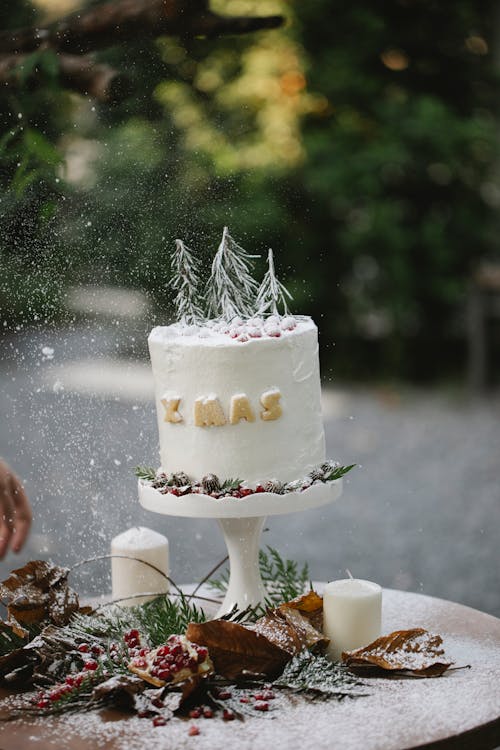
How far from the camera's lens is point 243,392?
145 cm

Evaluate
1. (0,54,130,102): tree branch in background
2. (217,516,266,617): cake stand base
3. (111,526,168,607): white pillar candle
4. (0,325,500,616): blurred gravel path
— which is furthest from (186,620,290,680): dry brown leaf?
(0,54,130,102): tree branch in background

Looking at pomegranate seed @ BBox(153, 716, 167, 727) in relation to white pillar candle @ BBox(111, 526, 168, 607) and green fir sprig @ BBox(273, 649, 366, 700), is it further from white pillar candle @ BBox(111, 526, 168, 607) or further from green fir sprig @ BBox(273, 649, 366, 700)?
white pillar candle @ BBox(111, 526, 168, 607)

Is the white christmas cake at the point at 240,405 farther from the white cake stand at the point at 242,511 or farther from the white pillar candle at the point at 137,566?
the white pillar candle at the point at 137,566

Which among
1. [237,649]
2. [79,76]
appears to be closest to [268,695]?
[237,649]

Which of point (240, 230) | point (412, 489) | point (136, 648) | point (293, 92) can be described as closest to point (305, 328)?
point (240, 230)

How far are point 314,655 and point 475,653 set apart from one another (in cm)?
23

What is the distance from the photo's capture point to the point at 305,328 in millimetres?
1520

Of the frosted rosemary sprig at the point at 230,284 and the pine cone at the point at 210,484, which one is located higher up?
the frosted rosemary sprig at the point at 230,284

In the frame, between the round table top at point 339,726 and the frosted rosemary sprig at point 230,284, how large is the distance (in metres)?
0.60

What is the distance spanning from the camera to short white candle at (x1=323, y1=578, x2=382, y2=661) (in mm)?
1388

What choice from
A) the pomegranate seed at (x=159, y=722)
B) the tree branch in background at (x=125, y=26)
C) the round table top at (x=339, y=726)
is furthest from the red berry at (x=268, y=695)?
the tree branch in background at (x=125, y=26)

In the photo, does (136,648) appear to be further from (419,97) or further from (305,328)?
(419,97)

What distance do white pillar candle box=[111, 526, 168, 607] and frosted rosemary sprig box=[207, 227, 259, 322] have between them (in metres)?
0.37

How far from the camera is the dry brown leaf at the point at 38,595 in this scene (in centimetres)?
144
